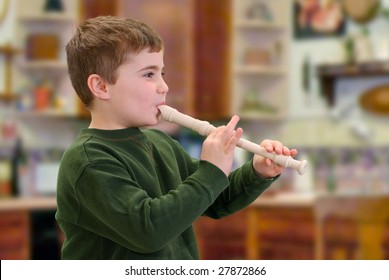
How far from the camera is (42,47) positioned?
197 inches

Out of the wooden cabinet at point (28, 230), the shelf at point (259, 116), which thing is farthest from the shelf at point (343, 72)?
the wooden cabinet at point (28, 230)

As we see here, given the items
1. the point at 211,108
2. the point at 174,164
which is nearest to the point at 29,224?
the point at 211,108

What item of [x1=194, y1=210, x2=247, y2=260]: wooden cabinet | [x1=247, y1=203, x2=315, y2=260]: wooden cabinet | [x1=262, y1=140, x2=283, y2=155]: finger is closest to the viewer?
[x1=262, y1=140, x2=283, y2=155]: finger

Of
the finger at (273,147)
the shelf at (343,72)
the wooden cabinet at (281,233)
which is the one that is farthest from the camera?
the shelf at (343,72)

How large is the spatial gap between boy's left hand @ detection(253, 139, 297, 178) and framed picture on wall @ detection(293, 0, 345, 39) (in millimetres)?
3891

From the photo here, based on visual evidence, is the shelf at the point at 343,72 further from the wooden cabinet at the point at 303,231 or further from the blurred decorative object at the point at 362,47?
the wooden cabinet at the point at 303,231

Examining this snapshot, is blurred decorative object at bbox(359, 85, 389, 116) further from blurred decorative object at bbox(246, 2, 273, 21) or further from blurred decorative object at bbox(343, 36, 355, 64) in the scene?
blurred decorative object at bbox(246, 2, 273, 21)

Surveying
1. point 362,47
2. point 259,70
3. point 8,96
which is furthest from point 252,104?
point 8,96

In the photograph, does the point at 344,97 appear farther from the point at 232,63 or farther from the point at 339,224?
the point at 339,224

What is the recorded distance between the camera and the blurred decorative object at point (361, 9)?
15.9 feet

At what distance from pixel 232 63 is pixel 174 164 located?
12.6ft

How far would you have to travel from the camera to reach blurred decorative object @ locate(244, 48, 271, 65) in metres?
5.18

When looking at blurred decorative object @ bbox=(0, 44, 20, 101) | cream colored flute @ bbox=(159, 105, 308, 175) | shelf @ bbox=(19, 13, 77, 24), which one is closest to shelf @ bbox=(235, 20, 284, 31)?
shelf @ bbox=(19, 13, 77, 24)

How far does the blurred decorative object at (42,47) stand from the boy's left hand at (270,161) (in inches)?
155
